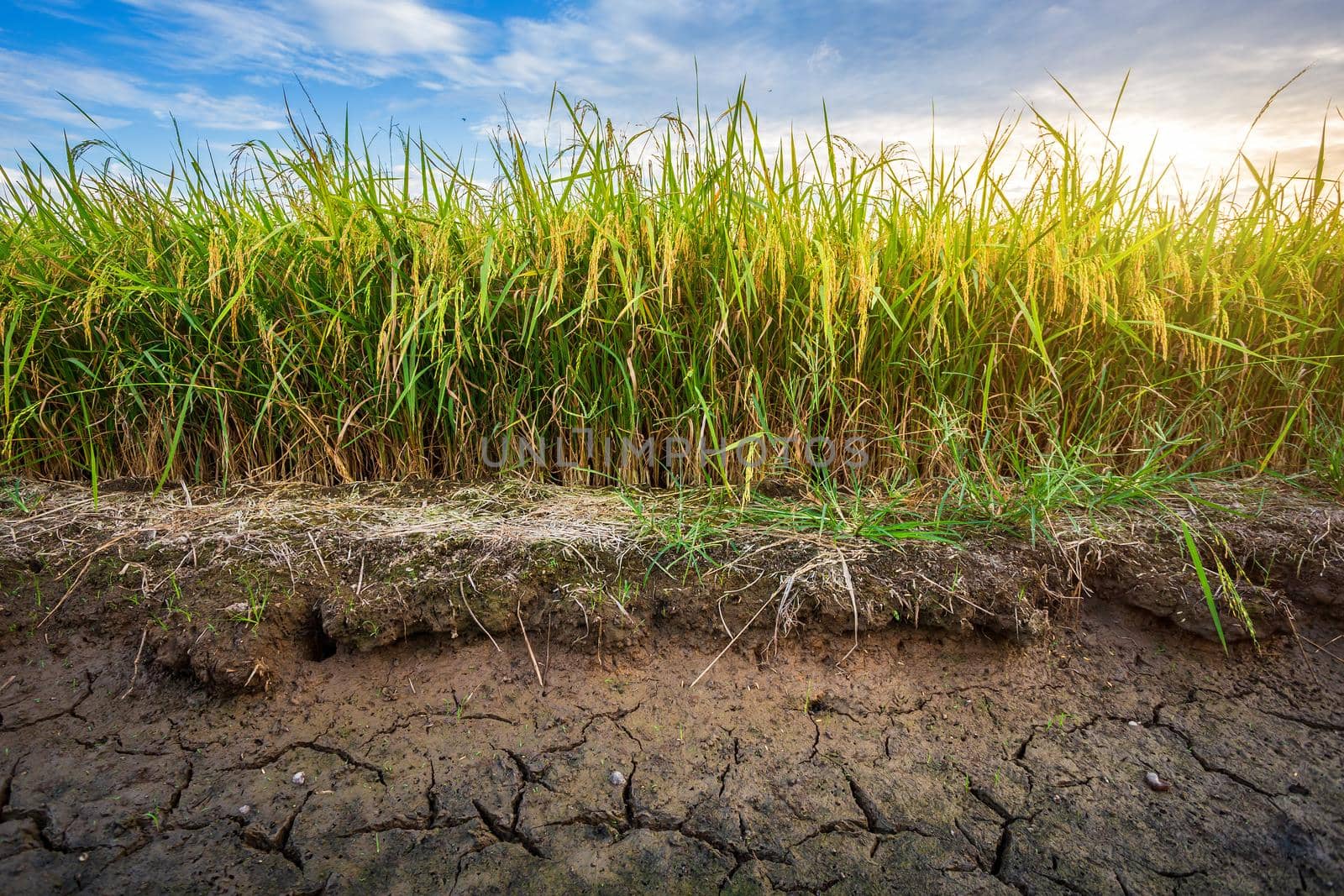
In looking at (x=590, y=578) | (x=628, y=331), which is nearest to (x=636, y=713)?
(x=590, y=578)

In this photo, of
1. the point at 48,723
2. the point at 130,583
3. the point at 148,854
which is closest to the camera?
the point at 148,854

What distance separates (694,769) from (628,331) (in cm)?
127

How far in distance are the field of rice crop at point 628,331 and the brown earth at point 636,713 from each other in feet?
1.24


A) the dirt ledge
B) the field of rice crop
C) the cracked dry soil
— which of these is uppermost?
the field of rice crop

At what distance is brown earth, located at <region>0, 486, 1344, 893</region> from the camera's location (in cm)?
132

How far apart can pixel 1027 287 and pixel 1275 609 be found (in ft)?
3.53

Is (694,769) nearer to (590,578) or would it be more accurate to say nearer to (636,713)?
(636,713)

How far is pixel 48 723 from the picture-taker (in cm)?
163

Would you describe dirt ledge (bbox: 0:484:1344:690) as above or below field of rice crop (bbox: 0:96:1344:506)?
below

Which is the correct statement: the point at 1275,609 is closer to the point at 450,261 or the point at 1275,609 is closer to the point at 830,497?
the point at 830,497

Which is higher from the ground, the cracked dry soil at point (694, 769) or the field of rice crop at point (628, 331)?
the field of rice crop at point (628, 331)

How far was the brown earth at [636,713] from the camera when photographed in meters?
1.32

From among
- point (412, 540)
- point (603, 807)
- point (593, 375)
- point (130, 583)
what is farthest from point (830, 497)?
point (130, 583)

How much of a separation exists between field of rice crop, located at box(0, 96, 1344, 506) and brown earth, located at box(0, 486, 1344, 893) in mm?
377
